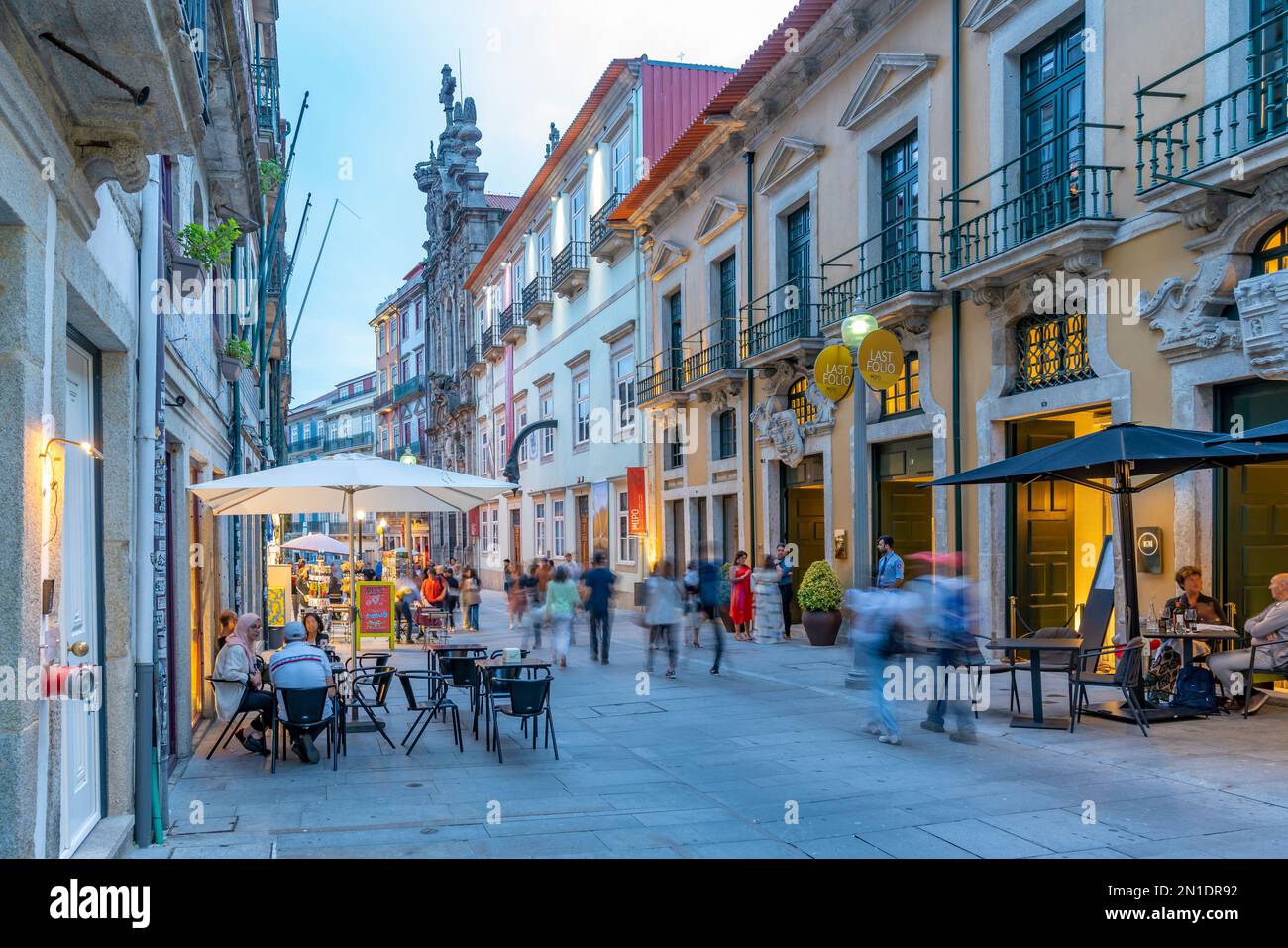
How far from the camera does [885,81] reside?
17281 millimetres

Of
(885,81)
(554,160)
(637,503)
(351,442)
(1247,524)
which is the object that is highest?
(554,160)

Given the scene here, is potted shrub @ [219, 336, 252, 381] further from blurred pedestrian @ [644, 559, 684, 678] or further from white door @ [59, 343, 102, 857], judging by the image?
white door @ [59, 343, 102, 857]

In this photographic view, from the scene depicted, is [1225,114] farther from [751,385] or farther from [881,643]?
[751,385]

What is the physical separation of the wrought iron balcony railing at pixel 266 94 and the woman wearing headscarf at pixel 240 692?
440 inches

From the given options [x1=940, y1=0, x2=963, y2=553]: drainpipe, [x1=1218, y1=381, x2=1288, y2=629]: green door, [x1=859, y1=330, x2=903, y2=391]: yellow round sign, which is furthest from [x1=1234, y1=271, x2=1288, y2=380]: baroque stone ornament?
[x1=940, y1=0, x2=963, y2=553]: drainpipe

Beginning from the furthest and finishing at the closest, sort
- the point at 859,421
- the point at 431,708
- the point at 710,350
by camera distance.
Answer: the point at 710,350 → the point at 859,421 → the point at 431,708

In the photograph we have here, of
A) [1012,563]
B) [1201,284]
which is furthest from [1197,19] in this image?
[1012,563]

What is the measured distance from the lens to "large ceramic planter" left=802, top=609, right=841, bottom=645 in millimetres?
17828

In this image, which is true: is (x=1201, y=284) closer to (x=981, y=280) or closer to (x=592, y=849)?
(x=981, y=280)

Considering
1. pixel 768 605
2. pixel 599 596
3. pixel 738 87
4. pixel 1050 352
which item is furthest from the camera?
pixel 738 87

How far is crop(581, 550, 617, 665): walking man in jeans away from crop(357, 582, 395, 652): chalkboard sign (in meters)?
3.08

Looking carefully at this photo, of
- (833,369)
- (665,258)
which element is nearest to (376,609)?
(833,369)

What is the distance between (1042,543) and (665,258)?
14010mm

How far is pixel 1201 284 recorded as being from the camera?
11.3 metres
